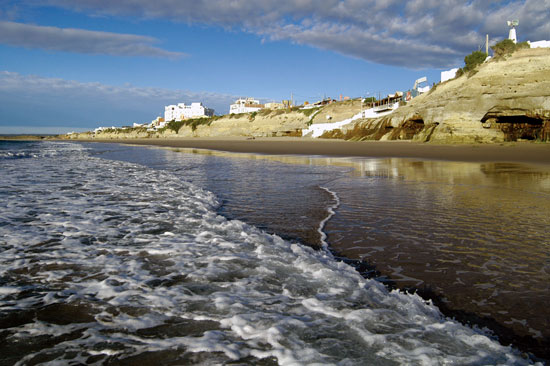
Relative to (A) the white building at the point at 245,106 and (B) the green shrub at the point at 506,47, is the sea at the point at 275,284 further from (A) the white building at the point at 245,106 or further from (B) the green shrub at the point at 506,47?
(A) the white building at the point at 245,106

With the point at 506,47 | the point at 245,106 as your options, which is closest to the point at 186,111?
the point at 245,106

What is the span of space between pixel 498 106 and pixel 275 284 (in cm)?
2637

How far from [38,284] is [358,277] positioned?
8.98 feet

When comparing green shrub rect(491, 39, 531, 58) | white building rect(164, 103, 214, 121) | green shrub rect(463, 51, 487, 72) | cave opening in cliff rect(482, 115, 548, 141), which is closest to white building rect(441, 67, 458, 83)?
green shrub rect(463, 51, 487, 72)

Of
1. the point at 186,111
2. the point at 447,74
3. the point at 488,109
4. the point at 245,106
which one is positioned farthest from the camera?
the point at 186,111

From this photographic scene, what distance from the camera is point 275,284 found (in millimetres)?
3072

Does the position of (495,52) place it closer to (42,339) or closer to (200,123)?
(42,339)

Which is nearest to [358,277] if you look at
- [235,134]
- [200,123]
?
[235,134]

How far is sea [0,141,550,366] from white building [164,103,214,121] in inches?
5917

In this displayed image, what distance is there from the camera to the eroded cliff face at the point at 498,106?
22.7 meters

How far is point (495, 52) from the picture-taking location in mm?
28234

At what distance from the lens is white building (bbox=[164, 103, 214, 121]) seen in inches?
6191

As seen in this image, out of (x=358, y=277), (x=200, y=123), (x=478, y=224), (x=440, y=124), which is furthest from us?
(x=200, y=123)

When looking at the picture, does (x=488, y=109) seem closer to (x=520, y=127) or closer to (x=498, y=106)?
(x=498, y=106)
